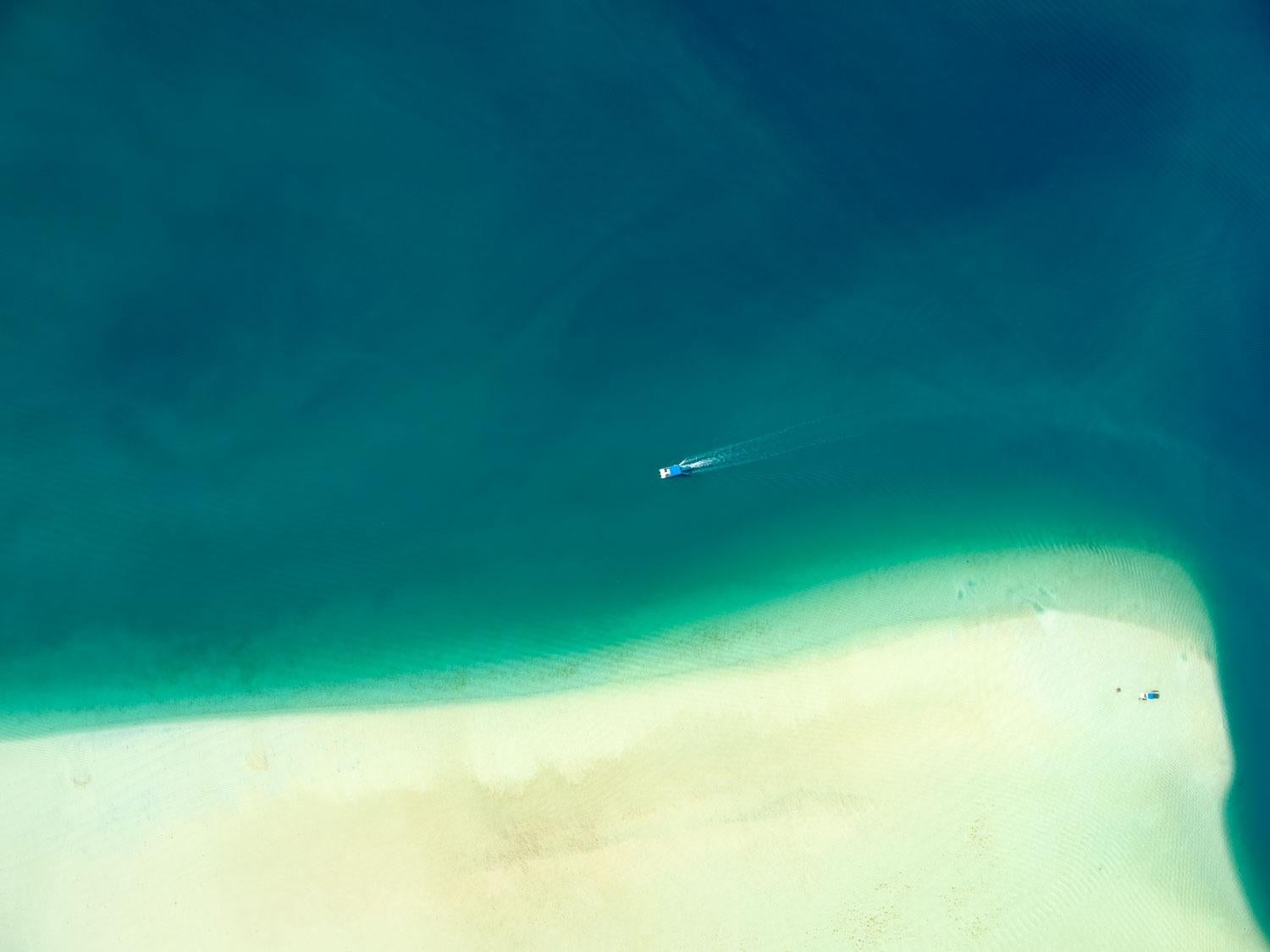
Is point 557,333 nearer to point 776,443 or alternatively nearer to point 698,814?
point 776,443

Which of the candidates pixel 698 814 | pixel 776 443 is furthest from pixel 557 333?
pixel 698 814

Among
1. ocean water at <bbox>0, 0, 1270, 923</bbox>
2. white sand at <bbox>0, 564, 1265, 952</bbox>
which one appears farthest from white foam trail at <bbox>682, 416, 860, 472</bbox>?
white sand at <bbox>0, 564, 1265, 952</bbox>

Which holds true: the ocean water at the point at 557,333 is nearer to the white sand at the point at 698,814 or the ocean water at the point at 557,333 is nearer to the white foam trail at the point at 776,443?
the white foam trail at the point at 776,443

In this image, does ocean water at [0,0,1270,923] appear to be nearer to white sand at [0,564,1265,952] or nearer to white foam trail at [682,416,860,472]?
white foam trail at [682,416,860,472]

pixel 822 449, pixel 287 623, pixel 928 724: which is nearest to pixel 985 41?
pixel 822 449

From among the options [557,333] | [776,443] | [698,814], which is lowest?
[698,814]

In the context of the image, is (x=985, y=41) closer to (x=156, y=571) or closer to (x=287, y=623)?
(x=287, y=623)

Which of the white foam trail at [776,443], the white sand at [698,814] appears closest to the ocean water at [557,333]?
the white foam trail at [776,443]
